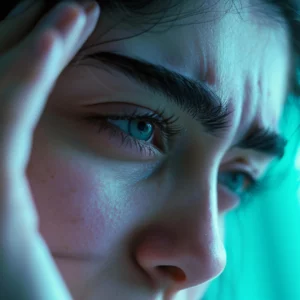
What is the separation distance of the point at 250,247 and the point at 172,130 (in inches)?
20.7

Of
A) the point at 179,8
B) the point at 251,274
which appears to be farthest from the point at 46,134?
the point at 251,274

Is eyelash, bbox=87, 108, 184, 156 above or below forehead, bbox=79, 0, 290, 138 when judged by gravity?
below

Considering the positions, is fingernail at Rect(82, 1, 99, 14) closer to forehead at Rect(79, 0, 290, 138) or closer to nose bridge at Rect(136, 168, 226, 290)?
forehead at Rect(79, 0, 290, 138)

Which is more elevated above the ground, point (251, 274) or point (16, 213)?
point (251, 274)

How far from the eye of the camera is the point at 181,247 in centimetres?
54

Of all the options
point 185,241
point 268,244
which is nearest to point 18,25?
point 185,241

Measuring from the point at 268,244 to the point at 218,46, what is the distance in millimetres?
563

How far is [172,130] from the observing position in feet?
1.87

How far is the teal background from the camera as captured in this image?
0.93 m

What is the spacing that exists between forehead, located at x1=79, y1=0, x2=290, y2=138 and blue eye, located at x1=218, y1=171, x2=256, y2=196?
179 millimetres

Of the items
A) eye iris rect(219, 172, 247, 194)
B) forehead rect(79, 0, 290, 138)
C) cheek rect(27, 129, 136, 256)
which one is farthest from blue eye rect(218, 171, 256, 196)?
cheek rect(27, 129, 136, 256)

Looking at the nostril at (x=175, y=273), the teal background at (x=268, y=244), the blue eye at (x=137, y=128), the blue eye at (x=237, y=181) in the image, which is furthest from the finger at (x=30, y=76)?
the teal background at (x=268, y=244)

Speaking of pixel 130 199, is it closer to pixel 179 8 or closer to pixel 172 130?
pixel 172 130

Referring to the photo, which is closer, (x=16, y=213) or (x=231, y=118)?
(x=16, y=213)
